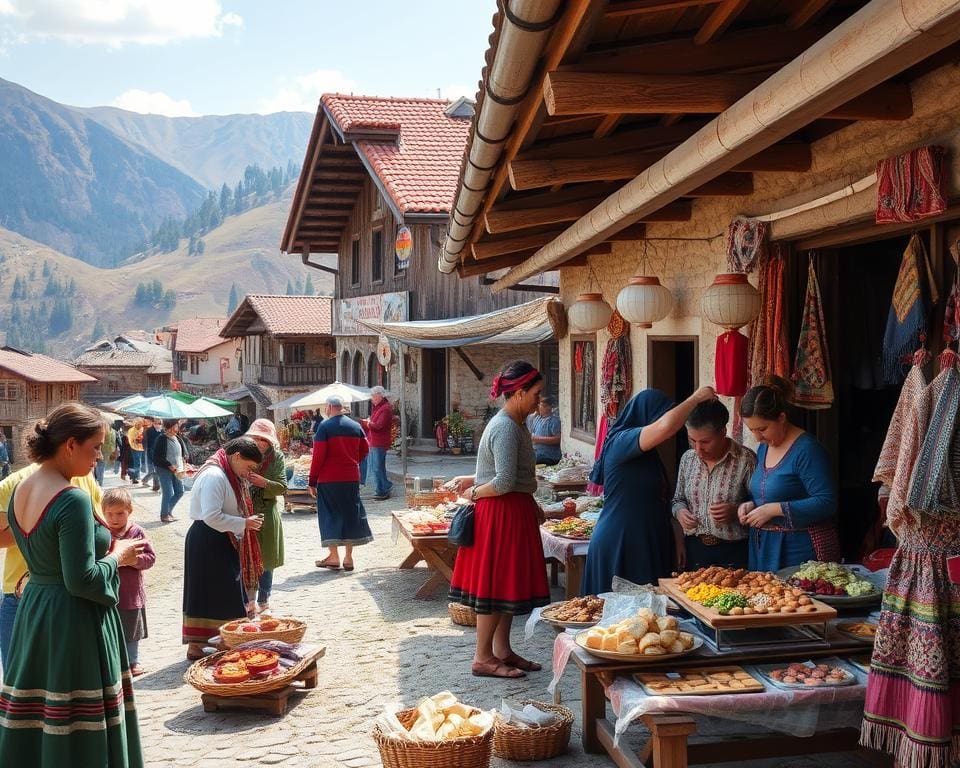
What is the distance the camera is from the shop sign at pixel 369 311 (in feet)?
65.7

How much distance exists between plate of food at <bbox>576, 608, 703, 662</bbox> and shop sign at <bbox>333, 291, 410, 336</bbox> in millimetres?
14033

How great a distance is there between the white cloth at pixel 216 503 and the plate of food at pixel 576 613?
217 cm

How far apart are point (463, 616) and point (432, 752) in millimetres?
3086

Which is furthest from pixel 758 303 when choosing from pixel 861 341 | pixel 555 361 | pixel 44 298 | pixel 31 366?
pixel 44 298

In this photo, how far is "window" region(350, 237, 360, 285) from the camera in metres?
23.2

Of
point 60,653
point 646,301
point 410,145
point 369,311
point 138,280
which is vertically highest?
point 138,280

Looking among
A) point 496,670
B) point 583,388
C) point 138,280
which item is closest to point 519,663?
point 496,670

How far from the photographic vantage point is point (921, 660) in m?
3.30

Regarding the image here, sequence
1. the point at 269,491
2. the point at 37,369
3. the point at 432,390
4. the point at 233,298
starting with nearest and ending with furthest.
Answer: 1. the point at 269,491
2. the point at 432,390
3. the point at 37,369
4. the point at 233,298

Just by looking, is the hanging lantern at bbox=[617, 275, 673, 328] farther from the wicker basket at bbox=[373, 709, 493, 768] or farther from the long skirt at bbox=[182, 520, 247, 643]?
the wicker basket at bbox=[373, 709, 493, 768]

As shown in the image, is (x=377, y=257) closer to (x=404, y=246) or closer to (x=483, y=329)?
(x=404, y=246)

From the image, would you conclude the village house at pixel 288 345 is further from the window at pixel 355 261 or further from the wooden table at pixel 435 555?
the wooden table at pixel 435 555

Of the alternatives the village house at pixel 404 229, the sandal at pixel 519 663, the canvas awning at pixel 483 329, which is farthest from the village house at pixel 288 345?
the sandal at pixel 519 663

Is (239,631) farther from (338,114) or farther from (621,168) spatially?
(338,114)
